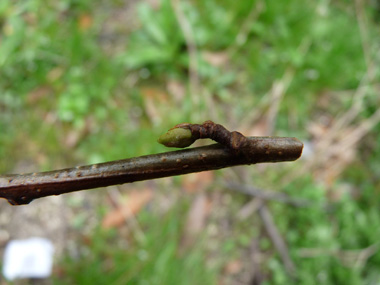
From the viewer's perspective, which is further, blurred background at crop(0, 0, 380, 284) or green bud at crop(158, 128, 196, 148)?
blurred background at crop(0, 0, 380, 284)

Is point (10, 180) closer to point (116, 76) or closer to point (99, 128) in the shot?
point (99, 128)

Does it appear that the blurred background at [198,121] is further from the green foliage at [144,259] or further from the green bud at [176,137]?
the green bud at [176,137]

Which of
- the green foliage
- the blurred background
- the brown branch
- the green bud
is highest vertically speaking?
the green bud

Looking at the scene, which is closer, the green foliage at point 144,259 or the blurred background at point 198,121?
the green foliage at point 144,259

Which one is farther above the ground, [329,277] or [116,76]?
[116,76]

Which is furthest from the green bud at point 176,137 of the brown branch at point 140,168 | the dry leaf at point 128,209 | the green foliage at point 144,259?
the dry leaf at point 128,209

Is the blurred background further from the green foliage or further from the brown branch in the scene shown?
the brown branch

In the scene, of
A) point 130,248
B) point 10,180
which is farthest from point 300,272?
point 10,180

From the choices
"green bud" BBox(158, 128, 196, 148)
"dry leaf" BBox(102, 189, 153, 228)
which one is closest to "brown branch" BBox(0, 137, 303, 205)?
"green bud" BBox(158, 128, 196, 148)
